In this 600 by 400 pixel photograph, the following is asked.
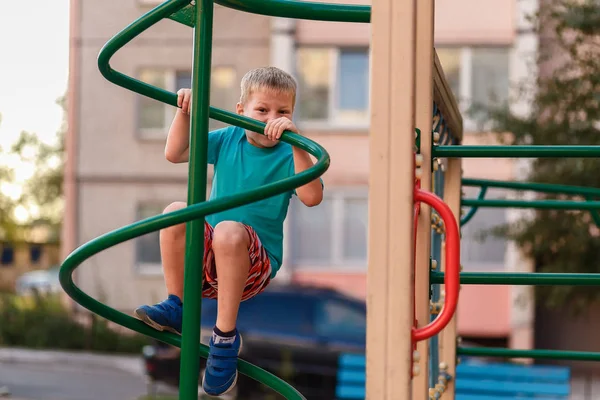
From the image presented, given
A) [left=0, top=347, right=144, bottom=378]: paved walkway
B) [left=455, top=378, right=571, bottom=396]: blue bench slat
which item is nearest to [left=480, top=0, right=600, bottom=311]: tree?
[left=455, top=378, right=571, bottom=396]: blue bench slat

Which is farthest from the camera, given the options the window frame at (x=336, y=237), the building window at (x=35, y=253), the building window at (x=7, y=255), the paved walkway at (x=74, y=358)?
the building window at (x=35, y=253)

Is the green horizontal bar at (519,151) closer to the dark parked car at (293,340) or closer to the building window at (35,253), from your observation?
the dark parked car at (293,340)

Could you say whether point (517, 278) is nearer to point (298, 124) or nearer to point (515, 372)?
point (515, 372)

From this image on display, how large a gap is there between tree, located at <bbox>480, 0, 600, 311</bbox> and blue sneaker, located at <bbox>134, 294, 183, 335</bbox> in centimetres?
636

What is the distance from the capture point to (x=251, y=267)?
203 cm

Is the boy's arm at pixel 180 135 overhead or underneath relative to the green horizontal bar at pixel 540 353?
overhead

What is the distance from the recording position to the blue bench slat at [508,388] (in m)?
6.60

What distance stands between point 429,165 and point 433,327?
55 cm

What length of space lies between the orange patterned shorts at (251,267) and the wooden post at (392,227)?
0.44 meters

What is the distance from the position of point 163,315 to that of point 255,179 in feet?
1.24

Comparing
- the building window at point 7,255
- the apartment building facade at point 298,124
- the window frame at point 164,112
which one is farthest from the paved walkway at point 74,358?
the building window at point 7,255

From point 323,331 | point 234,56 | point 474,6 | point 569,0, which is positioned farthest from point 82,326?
point 569,0

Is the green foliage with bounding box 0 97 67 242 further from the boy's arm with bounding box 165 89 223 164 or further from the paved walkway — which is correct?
the boy's arm with bounding box 165 89 223 164

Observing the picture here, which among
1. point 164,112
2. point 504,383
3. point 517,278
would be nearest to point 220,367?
point 517,278
